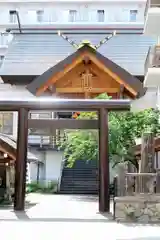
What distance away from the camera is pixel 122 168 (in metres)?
13.8

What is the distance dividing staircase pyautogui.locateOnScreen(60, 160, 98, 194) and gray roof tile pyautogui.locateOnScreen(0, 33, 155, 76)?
6.78m

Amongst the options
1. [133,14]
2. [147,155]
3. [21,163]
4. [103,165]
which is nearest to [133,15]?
[133,14]

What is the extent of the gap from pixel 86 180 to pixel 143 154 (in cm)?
1713

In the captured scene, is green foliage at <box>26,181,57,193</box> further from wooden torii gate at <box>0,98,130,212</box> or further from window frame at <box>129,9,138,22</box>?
window frame at <box>129,9,138,22</box>

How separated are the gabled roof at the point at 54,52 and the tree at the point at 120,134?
3.96 m

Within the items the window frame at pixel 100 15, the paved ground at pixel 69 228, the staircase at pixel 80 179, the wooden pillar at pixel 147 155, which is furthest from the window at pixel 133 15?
the paved ground at pixel 69 228

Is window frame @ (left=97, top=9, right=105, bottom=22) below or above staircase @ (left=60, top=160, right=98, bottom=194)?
above

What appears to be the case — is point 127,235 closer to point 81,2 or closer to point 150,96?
point 150,96

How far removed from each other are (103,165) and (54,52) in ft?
49.1

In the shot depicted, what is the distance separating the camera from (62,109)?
47.5ft

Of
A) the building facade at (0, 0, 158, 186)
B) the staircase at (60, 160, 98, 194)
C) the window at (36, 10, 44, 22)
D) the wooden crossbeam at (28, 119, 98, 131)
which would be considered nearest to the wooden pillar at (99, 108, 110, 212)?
the wooden crossbeam at (28, 119, 98, 131)

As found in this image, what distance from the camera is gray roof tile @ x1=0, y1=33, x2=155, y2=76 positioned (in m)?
26.5

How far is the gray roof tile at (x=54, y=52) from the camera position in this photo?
26484 millimetres

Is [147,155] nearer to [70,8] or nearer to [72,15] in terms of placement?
[72,15]
